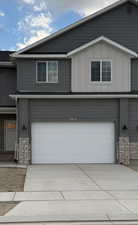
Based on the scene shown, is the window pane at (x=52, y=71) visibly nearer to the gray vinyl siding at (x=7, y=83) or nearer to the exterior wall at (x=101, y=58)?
the exterior wall at (x=101, y=58)

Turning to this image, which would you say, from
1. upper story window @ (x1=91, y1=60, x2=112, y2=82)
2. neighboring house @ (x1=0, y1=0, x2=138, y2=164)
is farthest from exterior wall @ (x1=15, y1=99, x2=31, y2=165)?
upper story window @ (x1=91, y1=60, x2=112, y2=82)

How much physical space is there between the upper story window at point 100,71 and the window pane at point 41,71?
2.77 m

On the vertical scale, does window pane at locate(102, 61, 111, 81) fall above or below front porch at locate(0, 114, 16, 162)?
above

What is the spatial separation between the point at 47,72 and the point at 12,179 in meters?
8.13

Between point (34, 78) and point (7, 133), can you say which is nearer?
point (34, 78)

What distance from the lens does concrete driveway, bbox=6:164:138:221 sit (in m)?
8.42

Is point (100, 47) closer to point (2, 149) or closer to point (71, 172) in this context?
point (71, 172)

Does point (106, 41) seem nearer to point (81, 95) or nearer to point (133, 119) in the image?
point (81, 95)

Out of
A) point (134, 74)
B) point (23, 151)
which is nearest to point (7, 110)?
point (23, 151)

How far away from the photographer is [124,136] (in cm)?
1909

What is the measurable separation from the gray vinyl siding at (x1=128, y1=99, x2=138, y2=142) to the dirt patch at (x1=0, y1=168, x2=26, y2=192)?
22.7ft

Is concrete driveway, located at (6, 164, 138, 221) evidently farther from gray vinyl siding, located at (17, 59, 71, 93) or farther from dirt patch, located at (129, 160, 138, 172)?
gray vinyl siding, located at (17, 59, 71, 93)

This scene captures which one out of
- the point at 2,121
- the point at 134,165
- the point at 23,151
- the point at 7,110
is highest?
the point at 7,110

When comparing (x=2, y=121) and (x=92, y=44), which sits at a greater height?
(x=92, y=44)
